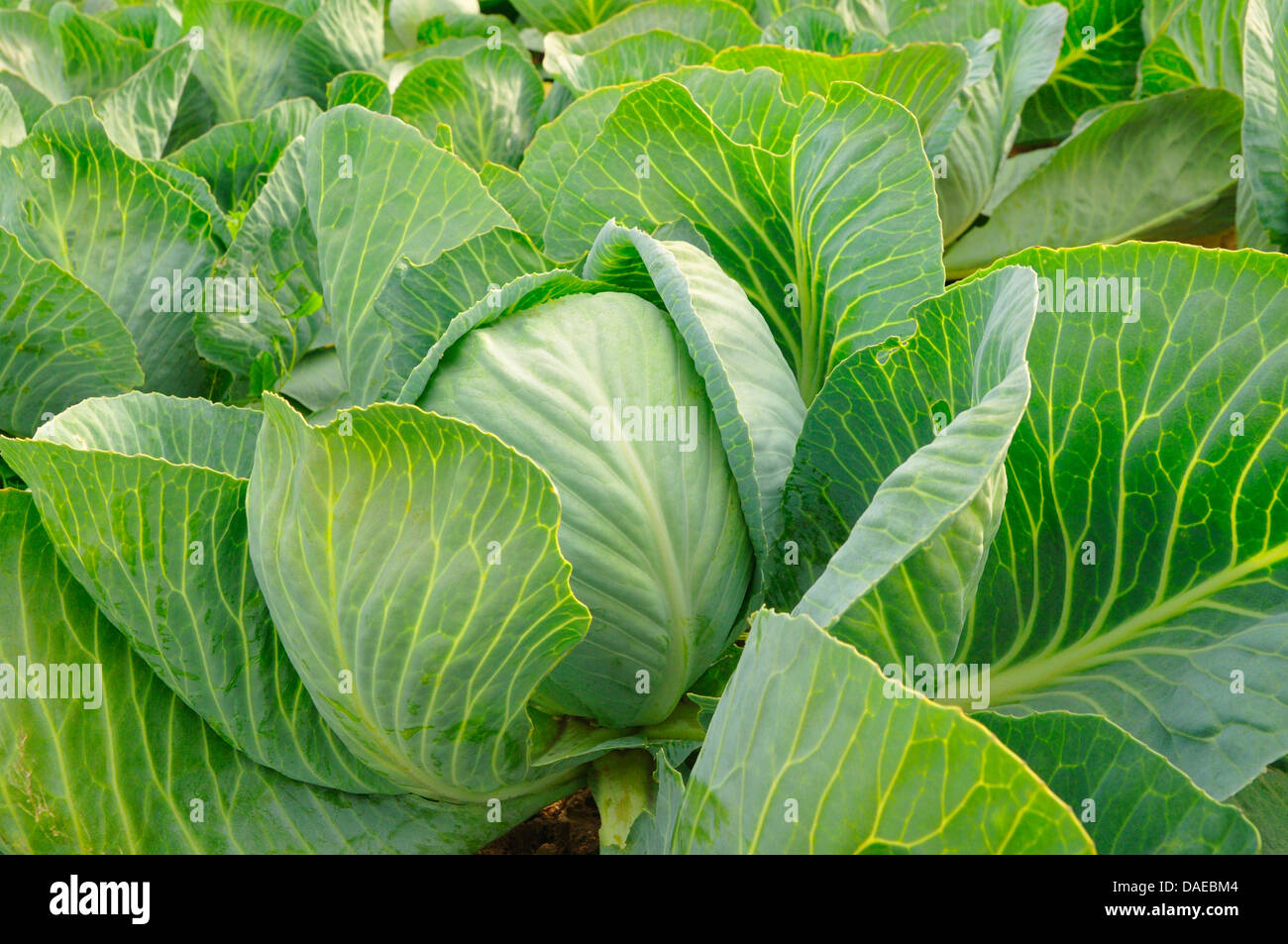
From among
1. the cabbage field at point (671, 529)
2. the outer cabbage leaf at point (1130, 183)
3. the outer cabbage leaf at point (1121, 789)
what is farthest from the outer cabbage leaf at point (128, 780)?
the outer cabbage leaf at point (1130, 183)

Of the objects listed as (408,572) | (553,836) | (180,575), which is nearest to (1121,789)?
(408,572)

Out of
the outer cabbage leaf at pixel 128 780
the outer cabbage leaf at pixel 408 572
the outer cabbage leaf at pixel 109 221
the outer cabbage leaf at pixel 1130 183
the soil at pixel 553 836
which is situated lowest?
the soil at pixel 553 836

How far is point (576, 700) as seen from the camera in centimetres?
118

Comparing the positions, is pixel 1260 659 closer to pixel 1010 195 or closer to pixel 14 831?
pixel 14 831

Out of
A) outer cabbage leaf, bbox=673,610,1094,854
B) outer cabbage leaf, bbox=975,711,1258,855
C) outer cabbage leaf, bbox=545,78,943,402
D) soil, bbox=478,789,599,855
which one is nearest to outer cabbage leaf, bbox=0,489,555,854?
soil, bbox=478,789,599,855

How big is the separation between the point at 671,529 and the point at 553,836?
1.91 feet

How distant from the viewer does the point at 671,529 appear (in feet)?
3.56

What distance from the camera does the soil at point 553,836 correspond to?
4.70ft

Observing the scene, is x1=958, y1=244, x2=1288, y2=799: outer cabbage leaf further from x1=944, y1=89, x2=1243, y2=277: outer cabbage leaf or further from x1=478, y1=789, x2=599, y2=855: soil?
x1=944, y1=89, x2=1243, y2=277: outer cabbage leaf

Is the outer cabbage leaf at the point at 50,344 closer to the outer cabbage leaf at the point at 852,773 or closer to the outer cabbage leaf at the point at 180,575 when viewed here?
the outer cabbage leaf at the point at 180,575

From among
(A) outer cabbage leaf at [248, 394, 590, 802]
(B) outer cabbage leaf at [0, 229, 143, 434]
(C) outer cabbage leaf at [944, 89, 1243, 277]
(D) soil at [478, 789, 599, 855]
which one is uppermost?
(C) outer cabbage leaf at [944, 89, 1243, 277]

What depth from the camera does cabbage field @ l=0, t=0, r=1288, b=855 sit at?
0.91m

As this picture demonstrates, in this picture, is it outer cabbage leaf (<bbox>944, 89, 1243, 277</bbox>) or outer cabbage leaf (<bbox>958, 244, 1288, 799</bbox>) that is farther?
outer cabbage leaf (<bbox>944, 89, 1243, 277</bbox>)
